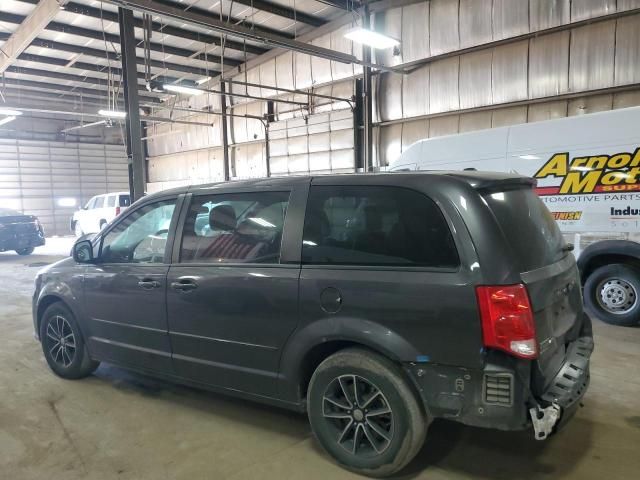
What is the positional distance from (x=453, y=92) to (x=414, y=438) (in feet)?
29.9

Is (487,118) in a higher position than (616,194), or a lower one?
higher

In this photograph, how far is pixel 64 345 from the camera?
4.01 m

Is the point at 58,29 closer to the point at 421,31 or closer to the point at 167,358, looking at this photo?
the point at 421,31

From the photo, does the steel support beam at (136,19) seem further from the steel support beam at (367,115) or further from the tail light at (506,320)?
the tail light at (506,320)

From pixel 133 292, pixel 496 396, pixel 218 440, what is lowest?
pixel 218 440

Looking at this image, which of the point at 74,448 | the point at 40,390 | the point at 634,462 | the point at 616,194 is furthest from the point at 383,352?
the point at 616,194

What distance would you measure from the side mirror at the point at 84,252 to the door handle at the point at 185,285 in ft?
3.27

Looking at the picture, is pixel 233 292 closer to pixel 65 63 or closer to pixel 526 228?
pixel 526 228

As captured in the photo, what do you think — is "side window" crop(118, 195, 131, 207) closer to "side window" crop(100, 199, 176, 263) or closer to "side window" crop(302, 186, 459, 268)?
"side window" crop(100, 199, 176, 263)

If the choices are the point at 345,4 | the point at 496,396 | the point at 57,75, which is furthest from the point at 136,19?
the point at 496,396

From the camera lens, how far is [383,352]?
2359 mm

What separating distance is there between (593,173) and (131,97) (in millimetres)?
7324

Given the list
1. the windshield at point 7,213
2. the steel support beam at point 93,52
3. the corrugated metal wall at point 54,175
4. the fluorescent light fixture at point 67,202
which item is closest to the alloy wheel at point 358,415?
the steel support beam at point 93,52

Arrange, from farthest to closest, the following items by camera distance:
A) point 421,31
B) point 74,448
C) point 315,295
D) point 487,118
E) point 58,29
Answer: point 58,29 < point 421,31 < point 487,118 < point 74,448 < point 315,295
